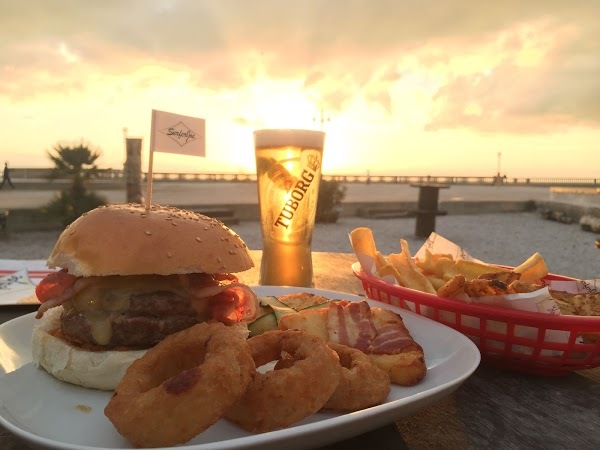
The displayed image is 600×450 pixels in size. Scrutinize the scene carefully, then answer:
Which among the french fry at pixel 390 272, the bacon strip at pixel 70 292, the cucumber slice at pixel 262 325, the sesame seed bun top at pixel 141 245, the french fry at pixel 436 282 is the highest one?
the sesame seed bun top at pixel 141 245

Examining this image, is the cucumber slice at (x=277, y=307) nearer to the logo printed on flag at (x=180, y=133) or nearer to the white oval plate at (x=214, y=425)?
the white oval plate at (x=214, y=425)

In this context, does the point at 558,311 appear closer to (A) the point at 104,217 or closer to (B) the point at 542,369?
(B) the point at 542,369

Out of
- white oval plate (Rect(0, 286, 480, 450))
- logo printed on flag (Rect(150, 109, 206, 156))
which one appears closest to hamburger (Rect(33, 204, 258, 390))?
white oval plate (Rect(0, 286, 480, 450))

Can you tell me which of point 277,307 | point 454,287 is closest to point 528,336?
point 454,287

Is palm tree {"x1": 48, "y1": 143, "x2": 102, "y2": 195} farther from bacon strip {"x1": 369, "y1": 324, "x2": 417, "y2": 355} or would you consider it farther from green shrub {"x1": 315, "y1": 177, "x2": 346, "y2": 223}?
bacon strip {"x1": 369, "y1": 324, "x2": 417, "y2": 355}

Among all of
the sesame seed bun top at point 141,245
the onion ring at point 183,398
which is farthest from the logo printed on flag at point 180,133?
the onion ring at point 183,398

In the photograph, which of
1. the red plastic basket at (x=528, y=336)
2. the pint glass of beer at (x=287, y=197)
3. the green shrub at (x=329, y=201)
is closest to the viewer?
the red plastic basket at (x=528, y=336)
